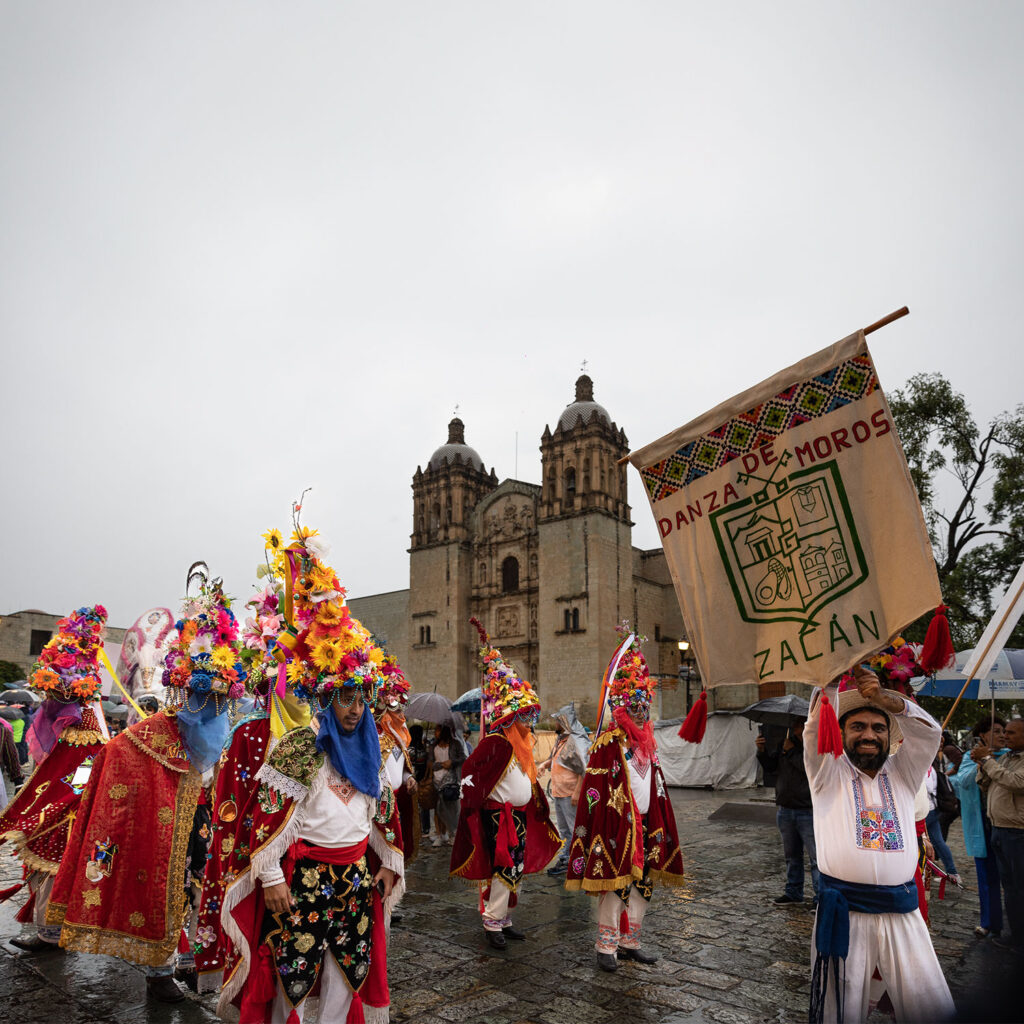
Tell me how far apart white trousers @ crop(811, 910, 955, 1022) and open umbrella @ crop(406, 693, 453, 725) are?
7463 millimetres

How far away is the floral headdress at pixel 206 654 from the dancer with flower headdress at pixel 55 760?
1120mm

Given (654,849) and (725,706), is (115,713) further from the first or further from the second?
(725,706)

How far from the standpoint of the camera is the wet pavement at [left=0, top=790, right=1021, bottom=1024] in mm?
4195

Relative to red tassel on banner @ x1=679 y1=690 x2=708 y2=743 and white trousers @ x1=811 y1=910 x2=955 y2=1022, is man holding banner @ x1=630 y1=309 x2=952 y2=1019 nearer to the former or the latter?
white trousers @ x1=811 y1=910 x2=955 y2=1022

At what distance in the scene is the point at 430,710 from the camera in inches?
428

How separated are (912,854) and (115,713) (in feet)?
44.3

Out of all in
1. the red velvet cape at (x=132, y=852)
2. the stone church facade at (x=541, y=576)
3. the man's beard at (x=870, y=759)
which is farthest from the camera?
the stone church facade at (x=541, y=576)

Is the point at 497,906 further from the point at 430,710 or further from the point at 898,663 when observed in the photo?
the point at 430,710

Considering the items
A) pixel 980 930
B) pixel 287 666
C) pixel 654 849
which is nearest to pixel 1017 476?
pixel 980 930

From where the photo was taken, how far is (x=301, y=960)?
3346 millimetres

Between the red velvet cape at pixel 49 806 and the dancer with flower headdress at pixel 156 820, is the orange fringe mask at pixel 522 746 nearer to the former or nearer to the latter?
the dancer with flower headdress at pixel 156 820

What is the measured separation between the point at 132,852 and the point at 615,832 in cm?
306

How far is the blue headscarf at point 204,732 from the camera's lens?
191 inches

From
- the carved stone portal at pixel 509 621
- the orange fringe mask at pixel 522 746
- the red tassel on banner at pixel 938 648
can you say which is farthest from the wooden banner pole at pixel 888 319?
the carved stone portal at pixel 509 621
